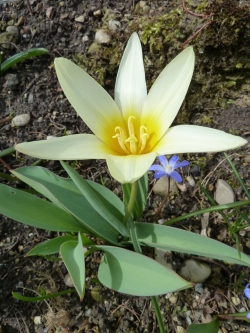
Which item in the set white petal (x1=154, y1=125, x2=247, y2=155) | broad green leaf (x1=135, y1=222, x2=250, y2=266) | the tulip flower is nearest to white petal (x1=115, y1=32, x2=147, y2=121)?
the tulip flower

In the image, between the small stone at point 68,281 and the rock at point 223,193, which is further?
the rock at point 223,193

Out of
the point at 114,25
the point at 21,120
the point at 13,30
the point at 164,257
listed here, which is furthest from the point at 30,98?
the point at 164,257

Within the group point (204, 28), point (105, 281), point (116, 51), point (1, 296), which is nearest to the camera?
point (105, 281)

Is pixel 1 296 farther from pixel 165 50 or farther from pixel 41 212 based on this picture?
pixel 165 50

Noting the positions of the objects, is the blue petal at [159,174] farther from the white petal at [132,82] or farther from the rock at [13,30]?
the rock at [13,30]

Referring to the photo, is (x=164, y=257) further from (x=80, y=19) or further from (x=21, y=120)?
(x=80, y=19)

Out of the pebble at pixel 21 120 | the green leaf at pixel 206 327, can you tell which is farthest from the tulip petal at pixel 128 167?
the pebble at pixel 21 120

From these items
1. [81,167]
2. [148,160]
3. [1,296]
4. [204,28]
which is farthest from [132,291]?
[204,28]
